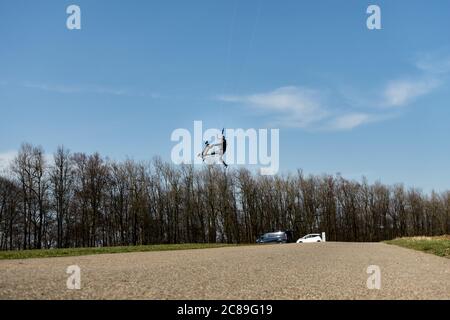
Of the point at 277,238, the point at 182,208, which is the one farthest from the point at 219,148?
the point at 182,208

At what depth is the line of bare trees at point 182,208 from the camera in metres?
64.1

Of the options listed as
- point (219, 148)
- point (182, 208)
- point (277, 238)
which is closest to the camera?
point (219, 148)

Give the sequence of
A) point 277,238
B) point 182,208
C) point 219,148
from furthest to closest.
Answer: point 182,208, point 277,238, point 219,148

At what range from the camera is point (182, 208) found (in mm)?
77750

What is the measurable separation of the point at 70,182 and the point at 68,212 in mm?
4572

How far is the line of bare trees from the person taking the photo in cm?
6406

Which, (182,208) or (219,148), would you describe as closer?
(219,148)

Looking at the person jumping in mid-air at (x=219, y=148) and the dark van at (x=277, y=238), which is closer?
the person jumping in mid-air at (x=219, y=148)

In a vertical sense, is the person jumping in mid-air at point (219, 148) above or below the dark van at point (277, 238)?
above

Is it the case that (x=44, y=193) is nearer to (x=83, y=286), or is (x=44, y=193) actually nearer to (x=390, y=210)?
(x=83, y=286)

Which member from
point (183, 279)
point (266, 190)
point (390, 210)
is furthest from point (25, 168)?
point (390, 210)

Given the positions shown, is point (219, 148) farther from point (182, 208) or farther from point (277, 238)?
point (182, 208)
